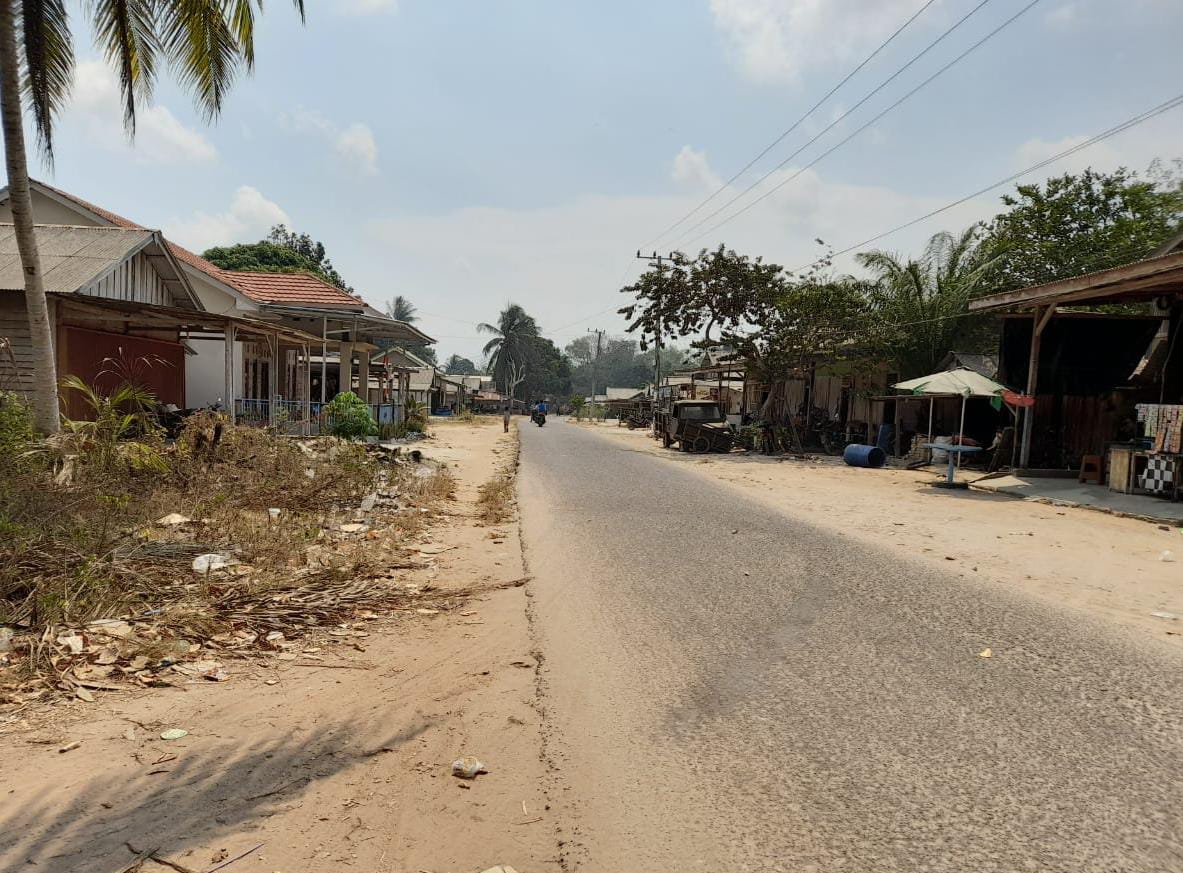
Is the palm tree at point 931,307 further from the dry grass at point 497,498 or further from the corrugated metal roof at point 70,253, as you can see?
the corrugated metal roof at point 70,253

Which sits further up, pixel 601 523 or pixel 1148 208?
pixel 1148 208

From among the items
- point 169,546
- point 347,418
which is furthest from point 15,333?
point 169,546

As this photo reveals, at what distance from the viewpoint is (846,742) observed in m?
3.37

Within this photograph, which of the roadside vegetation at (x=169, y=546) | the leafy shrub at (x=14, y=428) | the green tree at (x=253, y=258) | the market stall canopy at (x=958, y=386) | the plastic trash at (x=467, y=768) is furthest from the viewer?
the green tree at (x=253, y=258)

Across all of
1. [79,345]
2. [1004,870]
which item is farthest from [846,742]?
[79,345]

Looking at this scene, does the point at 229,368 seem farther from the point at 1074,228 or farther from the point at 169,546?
the point at 1074,228

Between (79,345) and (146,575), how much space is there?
1038 centimetres

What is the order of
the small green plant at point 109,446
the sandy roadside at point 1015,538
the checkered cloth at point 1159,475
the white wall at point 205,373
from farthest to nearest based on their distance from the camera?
the white wall at point 205,373
the checkered cloth at point 1159,475
the small green plant at point 109,446
the sandy roadside at point 1015,538

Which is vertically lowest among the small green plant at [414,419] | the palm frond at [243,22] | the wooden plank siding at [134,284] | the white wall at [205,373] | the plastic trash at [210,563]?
the plastic trash at [210,563]

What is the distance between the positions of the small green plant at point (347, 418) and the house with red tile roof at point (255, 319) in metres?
0.75

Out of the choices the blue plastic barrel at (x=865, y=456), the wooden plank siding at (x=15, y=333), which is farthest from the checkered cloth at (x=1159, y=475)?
the wooden plank siding at (x=15, y=333)

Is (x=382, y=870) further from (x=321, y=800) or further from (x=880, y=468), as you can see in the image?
(x=880, y=468)

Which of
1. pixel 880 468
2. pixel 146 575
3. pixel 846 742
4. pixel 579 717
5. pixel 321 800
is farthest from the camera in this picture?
pixel 880 468

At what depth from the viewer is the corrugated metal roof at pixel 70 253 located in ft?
38.8
